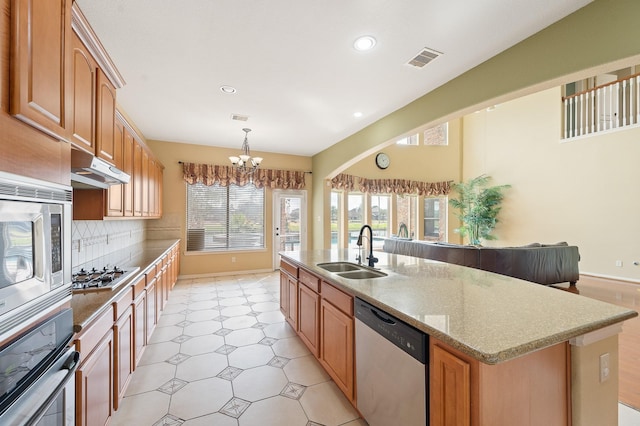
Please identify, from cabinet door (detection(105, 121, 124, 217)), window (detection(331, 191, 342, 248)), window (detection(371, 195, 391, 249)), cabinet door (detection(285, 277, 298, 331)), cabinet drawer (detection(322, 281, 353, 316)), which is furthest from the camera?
window (detection(371, 195, 391, 249))

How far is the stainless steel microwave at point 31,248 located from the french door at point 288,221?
5.29 metres

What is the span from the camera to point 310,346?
2.51 m

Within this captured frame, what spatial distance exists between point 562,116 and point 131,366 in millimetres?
9328

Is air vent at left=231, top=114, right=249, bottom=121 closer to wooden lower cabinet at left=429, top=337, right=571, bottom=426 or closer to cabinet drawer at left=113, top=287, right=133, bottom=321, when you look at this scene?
cabinet drawer at left=113, top=287, right=133, bottom=321

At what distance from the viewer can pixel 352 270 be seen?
2545 millimetres

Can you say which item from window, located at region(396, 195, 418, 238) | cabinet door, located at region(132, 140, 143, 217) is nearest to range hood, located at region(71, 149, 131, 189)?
cabinet door, located at region(132, 140, 143, 217)

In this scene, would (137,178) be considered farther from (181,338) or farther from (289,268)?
(289,268)

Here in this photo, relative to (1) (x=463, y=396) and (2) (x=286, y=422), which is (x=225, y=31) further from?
(2) (x=286, y=422)

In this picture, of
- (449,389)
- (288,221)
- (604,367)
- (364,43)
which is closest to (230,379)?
(449,389)

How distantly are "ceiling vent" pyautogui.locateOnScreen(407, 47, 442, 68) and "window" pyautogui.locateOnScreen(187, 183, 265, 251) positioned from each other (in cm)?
438

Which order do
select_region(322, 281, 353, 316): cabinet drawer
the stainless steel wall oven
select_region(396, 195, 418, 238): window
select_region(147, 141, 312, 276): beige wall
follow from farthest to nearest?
select_region(396, 195, 418, 238): window
select_region(147, 141, 312, 276): beige wall
select_region(322, 281, 353, 316): cabinet drawer
the stainless steel wall oven

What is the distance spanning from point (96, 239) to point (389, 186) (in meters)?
6.75

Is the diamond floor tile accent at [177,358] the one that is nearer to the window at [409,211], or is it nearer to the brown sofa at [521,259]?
the brown sofa at [521,259]

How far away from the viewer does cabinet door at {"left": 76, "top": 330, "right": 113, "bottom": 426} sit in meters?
1.25
